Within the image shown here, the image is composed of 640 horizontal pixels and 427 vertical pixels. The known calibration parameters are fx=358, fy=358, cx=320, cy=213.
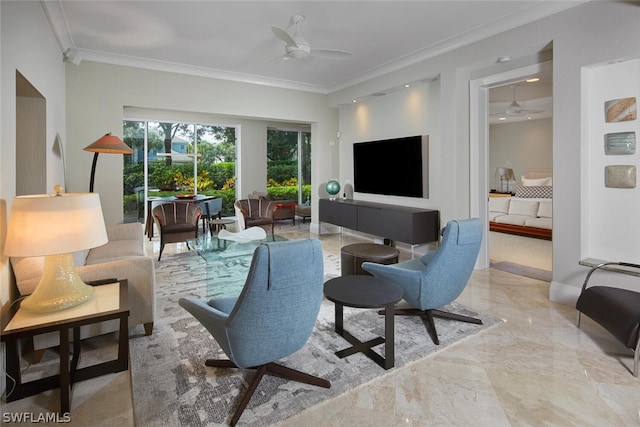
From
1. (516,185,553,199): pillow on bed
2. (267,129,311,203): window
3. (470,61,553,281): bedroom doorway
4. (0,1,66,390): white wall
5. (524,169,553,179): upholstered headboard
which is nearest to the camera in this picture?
(0,1,66,390): white wall

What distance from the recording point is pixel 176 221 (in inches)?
221

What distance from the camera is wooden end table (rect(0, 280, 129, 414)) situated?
73.7 inches

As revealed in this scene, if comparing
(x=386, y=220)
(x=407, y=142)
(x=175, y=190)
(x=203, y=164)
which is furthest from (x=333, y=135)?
(x=175, y=190)

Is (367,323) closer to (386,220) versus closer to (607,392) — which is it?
(607,392)

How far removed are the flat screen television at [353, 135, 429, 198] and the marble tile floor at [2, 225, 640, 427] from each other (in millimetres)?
3036

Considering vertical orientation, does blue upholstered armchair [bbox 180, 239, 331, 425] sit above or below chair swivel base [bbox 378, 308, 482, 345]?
above

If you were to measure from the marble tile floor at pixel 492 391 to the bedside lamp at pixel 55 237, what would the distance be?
0.56 m

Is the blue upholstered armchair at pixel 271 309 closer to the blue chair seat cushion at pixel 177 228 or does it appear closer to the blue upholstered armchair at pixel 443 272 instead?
the blue upholstered armchair at pixel 443 272

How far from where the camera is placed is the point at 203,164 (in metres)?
8.59

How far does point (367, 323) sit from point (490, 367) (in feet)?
3.22

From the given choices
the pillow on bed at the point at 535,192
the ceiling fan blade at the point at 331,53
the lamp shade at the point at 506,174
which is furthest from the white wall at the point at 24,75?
the lamp shade at the point at 506,174

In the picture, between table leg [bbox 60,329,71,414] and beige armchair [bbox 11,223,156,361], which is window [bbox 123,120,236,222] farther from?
table leg [bbox 60,329,71,414]

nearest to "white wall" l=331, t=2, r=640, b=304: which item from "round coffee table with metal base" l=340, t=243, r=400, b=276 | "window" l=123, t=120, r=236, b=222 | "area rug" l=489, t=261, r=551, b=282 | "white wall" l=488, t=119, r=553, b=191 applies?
"area rug" l=489, t=261, r=551, b=282

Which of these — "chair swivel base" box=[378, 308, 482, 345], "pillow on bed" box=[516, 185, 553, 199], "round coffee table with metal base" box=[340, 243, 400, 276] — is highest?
"pillow on bed" box=[516, 185, 553, 199]
